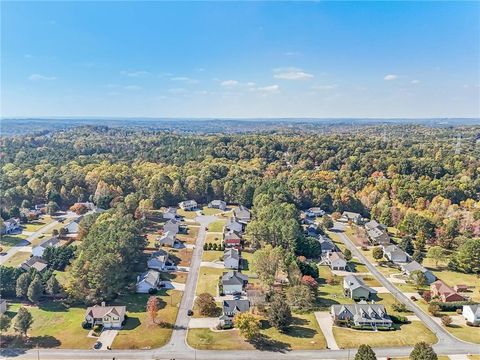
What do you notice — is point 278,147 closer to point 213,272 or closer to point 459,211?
point 459,211

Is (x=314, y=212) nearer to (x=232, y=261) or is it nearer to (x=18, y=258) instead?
(x=232, y=261)

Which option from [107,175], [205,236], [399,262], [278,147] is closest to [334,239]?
[399,262]

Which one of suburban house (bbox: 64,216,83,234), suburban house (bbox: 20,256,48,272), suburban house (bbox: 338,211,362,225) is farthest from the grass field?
suburban house (bbox: 338,211,362,225)

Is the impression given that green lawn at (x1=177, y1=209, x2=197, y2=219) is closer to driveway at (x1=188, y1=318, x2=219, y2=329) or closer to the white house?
driveway at (x1=188, y1=318, x2=219, y2=329)

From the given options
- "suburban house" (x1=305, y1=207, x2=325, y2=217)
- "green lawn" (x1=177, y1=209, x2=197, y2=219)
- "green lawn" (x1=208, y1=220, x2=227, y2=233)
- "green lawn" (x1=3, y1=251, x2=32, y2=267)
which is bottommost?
"green lawn" (x1=3, y1=251, x2=32, y2=267)

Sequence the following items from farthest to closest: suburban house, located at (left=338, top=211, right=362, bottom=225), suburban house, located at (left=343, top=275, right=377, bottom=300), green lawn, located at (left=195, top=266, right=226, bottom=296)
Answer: suburban house, located at (left=338, top=211, right=362, bottom=225) → green lawn, located at (left=195, top=266, right=226, bottom=296) → suburban house, located at (left=343, top=275, right=377, bottom=300)

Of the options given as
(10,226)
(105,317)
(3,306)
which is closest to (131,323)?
(105,317)
